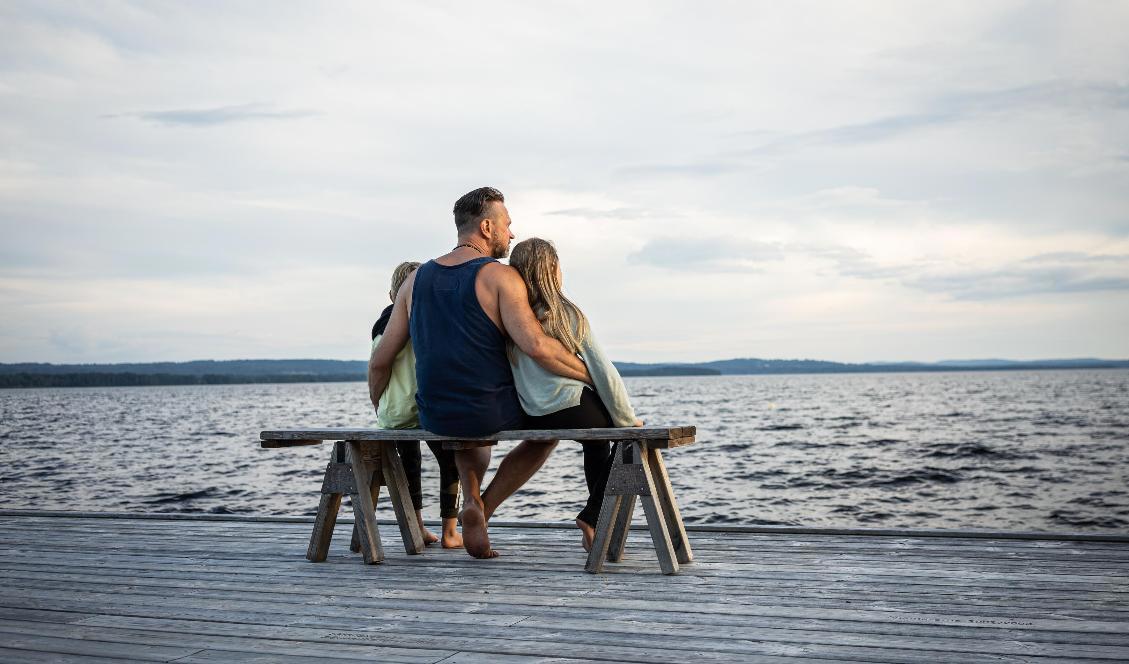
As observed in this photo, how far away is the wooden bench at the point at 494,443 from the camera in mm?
4250

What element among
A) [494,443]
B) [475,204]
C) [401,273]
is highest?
[475,204]

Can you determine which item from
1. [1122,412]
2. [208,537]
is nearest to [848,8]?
[208,537]

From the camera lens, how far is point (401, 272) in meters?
5.34

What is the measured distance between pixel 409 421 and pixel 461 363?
0.64 meters

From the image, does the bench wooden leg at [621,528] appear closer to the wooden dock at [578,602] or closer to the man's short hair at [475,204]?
the wooden dock at [578,602]

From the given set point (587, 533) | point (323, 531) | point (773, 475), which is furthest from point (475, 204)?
point (773, 475)

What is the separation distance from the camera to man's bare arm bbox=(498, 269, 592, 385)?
177 inches

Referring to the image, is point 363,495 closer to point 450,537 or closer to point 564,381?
point 450,537

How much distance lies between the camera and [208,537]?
5.69 meters

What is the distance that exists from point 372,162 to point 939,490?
12.3 metres

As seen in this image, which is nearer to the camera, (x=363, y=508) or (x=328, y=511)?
(x=363, y=508)

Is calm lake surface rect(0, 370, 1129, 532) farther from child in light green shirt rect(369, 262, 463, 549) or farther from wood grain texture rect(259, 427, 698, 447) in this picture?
wood grain texture rect(259, 427, 698, 447)

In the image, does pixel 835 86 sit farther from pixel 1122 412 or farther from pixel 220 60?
pixel 1122 412

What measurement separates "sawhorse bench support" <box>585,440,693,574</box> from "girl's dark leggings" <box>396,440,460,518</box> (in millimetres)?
1228
